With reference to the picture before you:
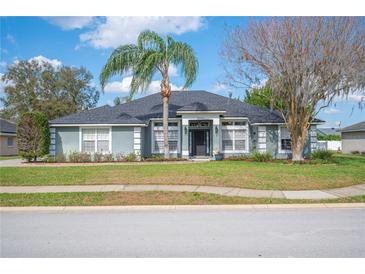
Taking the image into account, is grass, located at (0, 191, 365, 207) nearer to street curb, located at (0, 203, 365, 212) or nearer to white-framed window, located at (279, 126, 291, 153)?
street curb, located at (0, 203, 365, 212)

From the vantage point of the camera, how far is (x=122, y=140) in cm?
2352

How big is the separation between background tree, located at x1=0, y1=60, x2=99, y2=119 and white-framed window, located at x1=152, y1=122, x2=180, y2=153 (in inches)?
1169

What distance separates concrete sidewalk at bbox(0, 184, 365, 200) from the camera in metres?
10.8

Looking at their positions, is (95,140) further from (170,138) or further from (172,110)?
(172,110)

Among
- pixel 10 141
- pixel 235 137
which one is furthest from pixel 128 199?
pixel 10 141

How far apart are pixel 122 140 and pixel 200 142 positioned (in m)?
5.58

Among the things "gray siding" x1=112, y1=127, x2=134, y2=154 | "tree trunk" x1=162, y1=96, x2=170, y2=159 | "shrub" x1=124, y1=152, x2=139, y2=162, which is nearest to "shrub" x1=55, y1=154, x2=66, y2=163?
"gray siding" x1=112, y1=127, x2=134, y2=154

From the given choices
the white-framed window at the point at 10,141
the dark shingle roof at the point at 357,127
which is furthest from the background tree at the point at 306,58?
the white-framed window at the point at 10,141

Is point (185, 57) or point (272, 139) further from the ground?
point (185, 57)

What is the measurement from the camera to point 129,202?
388 inches

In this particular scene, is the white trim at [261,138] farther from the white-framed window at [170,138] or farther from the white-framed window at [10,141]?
the white-framed window at [10,141]

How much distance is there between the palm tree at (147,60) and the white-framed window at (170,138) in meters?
4.07

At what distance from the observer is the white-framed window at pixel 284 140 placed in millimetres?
24281

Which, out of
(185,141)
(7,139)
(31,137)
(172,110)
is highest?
(172,110)
